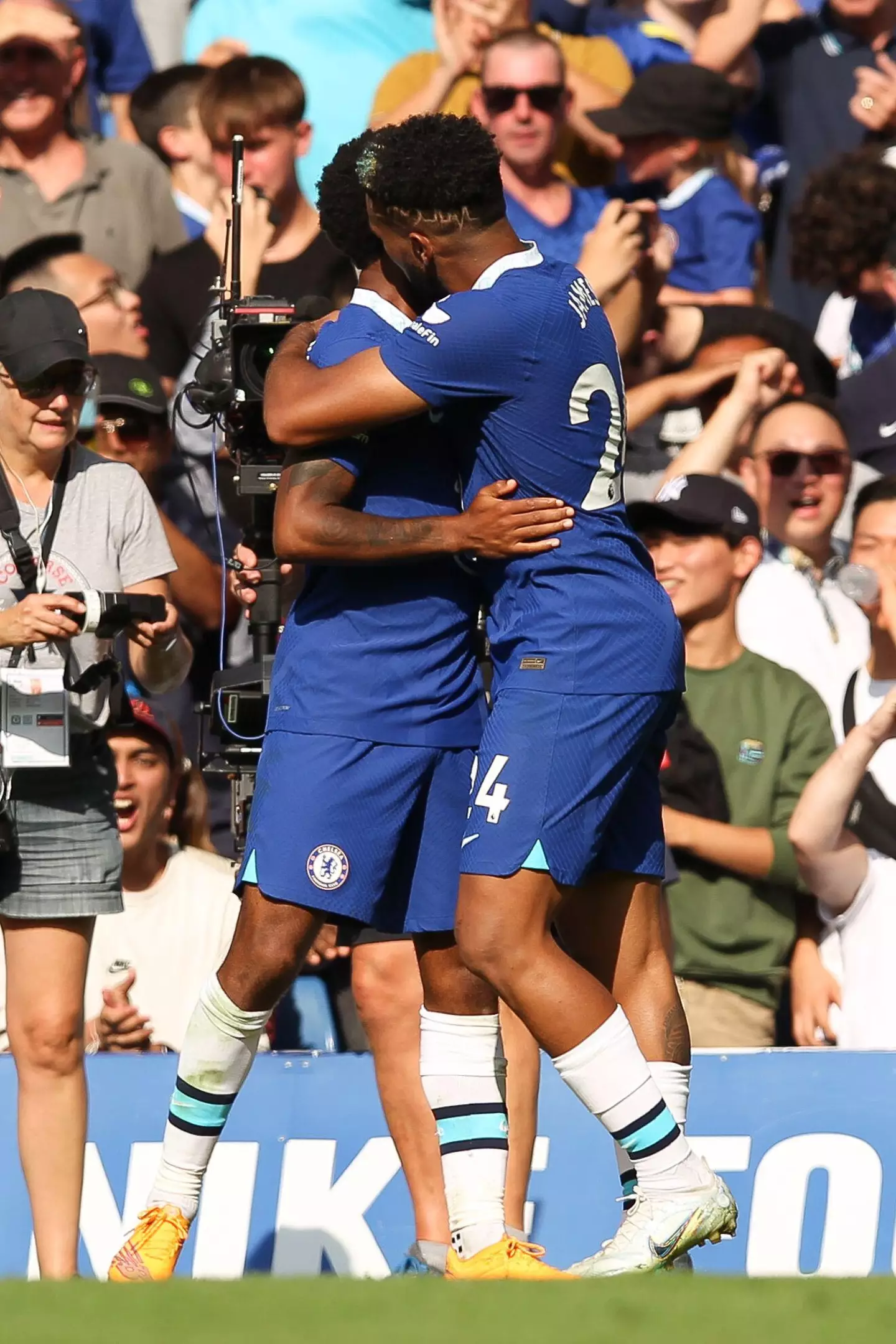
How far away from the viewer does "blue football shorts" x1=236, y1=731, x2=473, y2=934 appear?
431 centimetres

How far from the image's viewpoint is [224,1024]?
4.39m

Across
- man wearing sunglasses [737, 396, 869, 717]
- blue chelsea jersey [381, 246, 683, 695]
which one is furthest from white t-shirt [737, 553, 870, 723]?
Answer: blue chelsea jersey [381, 246, 683, 695]

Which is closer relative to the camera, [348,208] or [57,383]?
[348,208]

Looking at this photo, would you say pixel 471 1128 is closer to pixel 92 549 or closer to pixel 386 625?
pixel 386 625

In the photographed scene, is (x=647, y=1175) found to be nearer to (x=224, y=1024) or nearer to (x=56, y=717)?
(x=224, y=1024)

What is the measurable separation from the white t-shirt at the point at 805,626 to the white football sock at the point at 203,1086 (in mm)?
3260

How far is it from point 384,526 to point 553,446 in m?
0.40

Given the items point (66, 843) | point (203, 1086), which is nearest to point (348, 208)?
point (66, 843)

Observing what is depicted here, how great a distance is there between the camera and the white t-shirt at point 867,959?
21.2 feet

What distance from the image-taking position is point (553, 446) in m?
4.09

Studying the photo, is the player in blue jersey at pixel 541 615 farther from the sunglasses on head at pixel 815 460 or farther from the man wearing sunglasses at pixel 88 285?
the man wearing sunglasses at pixel 88 285

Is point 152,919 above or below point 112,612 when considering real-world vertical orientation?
below

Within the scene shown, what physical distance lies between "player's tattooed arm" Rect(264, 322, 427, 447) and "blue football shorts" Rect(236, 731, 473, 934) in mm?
669

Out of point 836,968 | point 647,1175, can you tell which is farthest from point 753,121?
point 647,1175
